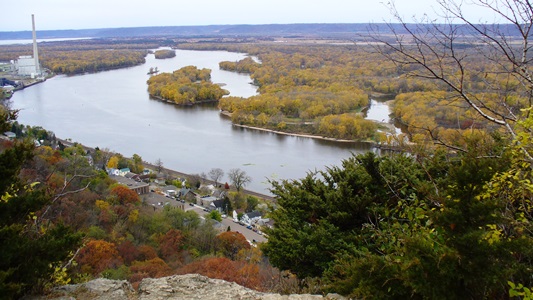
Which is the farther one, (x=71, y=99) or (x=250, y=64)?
(x=250, y=64)

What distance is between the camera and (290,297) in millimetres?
2193

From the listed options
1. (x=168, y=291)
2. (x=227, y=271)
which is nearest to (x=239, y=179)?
(x=227, y=271)

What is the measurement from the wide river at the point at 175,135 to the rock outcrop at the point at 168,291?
7.27 metres

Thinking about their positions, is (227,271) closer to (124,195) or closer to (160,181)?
(124,195)

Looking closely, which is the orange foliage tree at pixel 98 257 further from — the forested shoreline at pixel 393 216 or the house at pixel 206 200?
the house at pixel 206 200

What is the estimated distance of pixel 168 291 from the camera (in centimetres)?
226

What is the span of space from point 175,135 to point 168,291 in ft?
48.4

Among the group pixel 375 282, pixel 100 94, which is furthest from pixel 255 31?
pixel 375 282

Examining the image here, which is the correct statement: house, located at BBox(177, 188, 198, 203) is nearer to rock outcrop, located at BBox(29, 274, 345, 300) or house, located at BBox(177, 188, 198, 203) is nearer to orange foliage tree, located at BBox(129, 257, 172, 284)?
orange foliage tree, located at BBox(129, 257, 172, 284)

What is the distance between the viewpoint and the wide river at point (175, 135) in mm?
13242

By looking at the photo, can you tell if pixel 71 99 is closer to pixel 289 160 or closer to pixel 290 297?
pixel 289 160

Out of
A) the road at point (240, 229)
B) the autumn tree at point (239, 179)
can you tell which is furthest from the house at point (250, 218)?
the autumn tree at point (239, 179)

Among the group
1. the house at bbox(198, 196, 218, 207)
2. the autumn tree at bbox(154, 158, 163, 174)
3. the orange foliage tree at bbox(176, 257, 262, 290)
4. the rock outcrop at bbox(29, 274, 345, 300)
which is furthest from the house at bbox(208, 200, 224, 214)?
the rock outcrop at bbox(29, 274, 345, 300)

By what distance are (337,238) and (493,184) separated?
5.68ft
